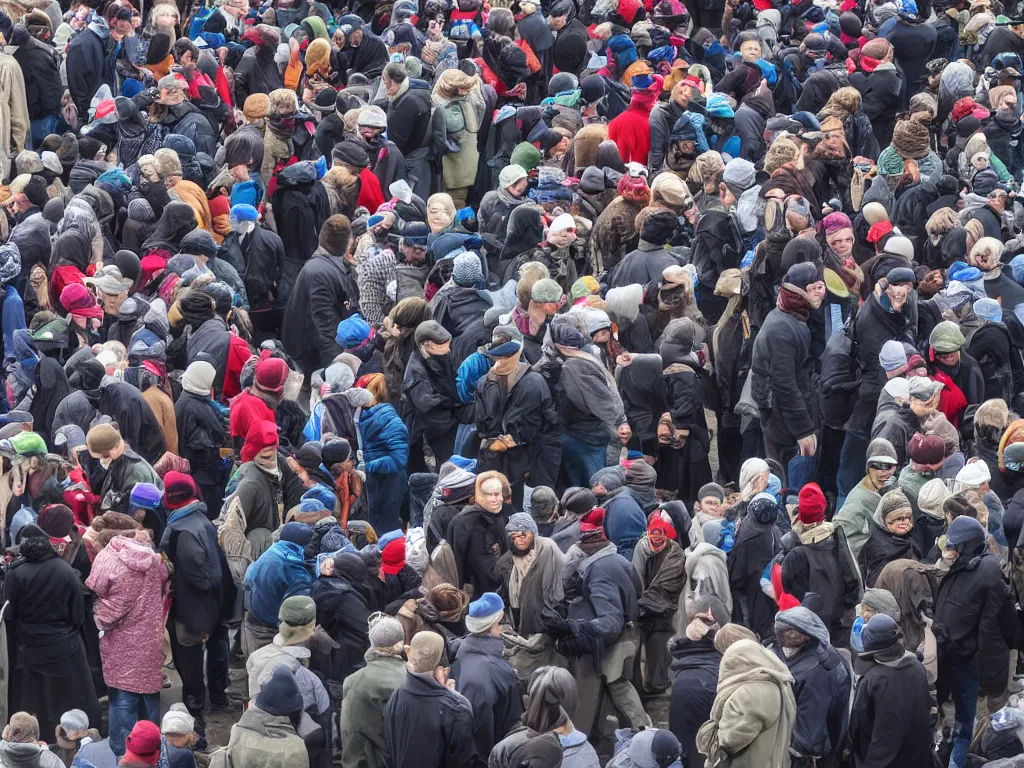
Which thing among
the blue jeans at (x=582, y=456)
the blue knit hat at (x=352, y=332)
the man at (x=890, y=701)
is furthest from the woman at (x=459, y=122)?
the man at (x=890, y=701)

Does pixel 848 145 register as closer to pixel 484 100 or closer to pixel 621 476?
pixel 484 100

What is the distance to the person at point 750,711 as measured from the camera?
361 inches

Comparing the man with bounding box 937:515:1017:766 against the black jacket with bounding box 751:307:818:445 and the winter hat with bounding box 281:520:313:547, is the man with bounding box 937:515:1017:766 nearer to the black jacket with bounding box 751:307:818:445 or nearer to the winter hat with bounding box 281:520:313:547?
the black jacket with bounding box 751:307:818:445

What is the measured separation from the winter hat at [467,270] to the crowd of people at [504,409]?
3 centimetres

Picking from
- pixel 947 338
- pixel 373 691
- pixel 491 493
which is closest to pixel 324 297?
pixel 491 493

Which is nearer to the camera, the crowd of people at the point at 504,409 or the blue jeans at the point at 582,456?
the crowd of people at the point at 504,409

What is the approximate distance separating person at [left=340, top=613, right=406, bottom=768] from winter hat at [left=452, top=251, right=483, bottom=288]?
4.01m

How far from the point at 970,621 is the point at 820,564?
91 cm

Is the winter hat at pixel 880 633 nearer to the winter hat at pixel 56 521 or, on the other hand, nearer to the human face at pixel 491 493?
the human face at pixel 491 493

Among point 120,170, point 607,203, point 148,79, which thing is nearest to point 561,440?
point 607,203

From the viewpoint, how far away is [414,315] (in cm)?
1312

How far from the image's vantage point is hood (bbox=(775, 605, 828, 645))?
9609 mm

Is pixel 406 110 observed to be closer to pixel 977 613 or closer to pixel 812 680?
pixel 977 613

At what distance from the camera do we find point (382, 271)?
14.1 meters
